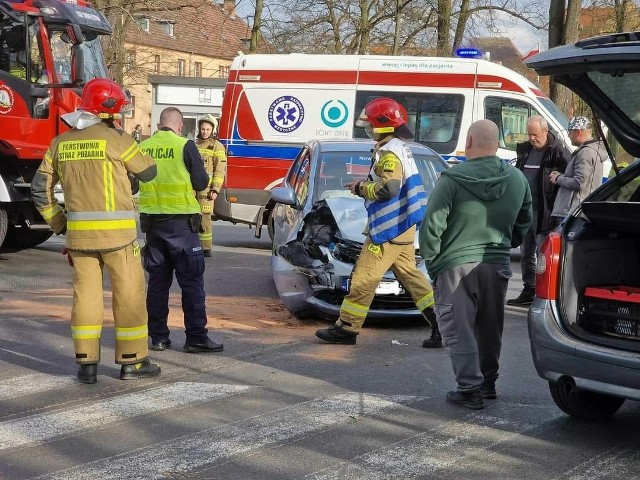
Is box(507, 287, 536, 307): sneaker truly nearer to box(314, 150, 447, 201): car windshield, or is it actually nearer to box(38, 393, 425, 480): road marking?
box(314, 150, 447, 201): car windshield

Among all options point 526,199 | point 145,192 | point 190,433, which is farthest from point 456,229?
point 145,192

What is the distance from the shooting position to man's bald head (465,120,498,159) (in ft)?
20.4

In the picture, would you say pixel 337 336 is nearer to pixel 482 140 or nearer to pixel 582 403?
pixel 482 140

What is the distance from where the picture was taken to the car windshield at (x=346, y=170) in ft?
32.2

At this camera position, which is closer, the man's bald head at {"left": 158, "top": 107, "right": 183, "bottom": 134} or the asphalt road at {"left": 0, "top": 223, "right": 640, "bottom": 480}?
the asphalt road at {"left": 0, "top": 223, "right": 640, "bottom": 480}

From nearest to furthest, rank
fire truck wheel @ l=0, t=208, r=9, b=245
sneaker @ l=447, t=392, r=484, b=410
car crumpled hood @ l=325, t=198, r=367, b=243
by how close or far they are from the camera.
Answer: sneaker @ l=447, t=392, r=484, b=410
car crumpled hood @ l=325, t=198, r=367, b=243
fire truck wheel @ l=0, t=208, r=9, b=245

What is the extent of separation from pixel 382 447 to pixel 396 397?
111 cm

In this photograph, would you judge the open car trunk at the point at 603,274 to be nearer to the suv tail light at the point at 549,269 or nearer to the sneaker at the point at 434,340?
the suv tail light at the point at 549,269

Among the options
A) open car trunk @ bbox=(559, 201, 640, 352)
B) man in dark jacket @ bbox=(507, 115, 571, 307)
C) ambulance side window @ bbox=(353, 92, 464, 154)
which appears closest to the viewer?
open car trunk @ bbox=(559, 201, 640, 352)

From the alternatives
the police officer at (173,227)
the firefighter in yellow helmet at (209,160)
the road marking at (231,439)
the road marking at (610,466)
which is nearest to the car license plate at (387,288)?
the police officer at (173,227)

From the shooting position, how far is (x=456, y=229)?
6.17m

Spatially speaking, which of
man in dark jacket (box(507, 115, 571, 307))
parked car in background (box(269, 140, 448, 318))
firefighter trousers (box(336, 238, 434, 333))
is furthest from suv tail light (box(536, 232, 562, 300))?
man in dark jacket (box(507, 115, 571, 307))

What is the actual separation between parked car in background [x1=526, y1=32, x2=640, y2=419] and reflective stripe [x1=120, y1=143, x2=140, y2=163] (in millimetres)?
2629

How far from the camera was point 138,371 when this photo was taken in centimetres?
679
